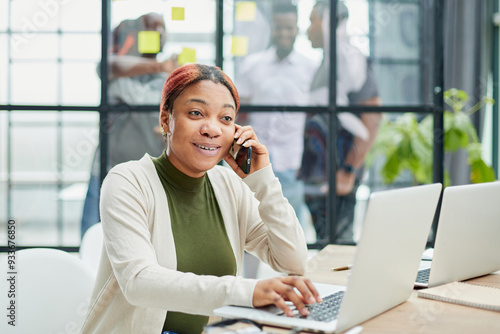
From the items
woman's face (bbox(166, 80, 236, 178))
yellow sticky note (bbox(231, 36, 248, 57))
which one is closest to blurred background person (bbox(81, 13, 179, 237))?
yellow sticky note (bbox(231, 36, 248, 57))

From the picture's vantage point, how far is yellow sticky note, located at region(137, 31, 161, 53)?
300 cm

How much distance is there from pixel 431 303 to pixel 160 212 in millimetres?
700

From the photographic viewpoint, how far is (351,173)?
3186mm

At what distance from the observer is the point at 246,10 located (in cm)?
304

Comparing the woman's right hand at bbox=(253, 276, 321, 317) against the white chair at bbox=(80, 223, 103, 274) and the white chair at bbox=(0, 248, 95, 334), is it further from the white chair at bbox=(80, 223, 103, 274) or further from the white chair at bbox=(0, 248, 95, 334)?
the white chair at bbox=(80, 223, 103, 274)

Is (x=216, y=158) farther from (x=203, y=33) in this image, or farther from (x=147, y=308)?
(x=203, y=33)

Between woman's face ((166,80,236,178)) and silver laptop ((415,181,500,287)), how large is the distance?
2.01 ft

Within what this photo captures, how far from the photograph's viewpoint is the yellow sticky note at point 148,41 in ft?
9.84

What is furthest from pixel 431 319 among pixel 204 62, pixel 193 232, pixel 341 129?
pixel 204 62

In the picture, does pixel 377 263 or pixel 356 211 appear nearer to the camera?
pixel 377 263

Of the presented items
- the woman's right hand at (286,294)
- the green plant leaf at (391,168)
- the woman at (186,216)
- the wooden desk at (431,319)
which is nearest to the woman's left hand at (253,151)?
the woman at (186,216)

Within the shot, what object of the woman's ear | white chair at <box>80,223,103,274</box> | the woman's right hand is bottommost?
white chair at <box>80,223,103,274</box>

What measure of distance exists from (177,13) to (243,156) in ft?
5.42

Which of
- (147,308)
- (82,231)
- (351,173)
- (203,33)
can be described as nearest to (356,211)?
(351,173)
